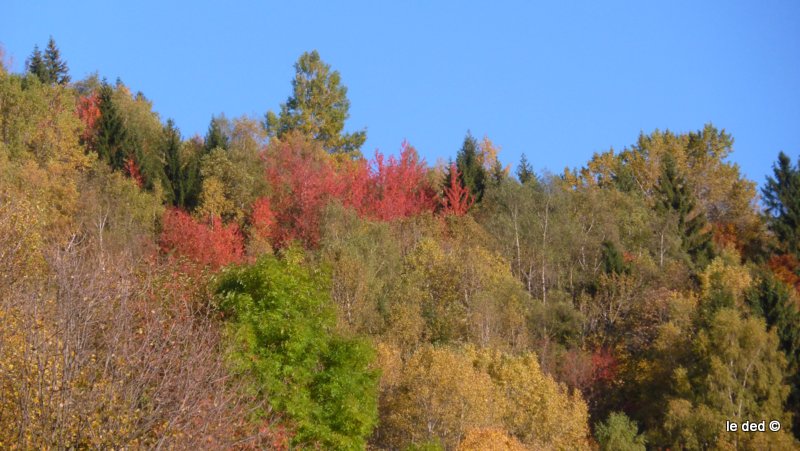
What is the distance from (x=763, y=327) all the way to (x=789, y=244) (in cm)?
2343

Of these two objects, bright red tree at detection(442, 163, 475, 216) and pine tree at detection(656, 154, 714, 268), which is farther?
bright red tree at detection(442, 163, 475, 216)

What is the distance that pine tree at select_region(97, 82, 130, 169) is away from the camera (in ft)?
220

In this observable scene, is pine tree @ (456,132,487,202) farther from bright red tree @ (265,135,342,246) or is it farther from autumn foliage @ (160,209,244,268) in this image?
autumn foliage @ (160,209,244,268)

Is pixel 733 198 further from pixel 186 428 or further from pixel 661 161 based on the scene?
pixel 186 428

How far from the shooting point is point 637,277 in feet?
206

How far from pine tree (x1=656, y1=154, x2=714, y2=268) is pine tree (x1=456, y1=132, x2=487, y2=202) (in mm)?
12980

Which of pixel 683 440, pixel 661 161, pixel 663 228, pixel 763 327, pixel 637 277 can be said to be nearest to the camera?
pixel 683 440

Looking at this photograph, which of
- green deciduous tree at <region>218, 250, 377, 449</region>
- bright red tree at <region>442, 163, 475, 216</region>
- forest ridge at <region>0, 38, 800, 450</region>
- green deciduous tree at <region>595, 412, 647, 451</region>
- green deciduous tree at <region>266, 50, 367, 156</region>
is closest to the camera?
forest ridge at <region>0, 38, 800, 450</region>

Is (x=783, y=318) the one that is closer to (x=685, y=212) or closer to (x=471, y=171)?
(x=685, y=212)

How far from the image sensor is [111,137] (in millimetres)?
68125

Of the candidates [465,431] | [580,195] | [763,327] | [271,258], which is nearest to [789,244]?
[580,195]

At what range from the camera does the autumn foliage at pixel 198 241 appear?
186 ft

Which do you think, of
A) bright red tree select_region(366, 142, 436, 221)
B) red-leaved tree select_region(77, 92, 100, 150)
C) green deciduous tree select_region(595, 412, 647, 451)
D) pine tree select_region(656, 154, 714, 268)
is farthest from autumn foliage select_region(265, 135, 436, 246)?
green deciduous tree select_region(595, 412, 647, 451)

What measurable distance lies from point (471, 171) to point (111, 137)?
2608 cm
